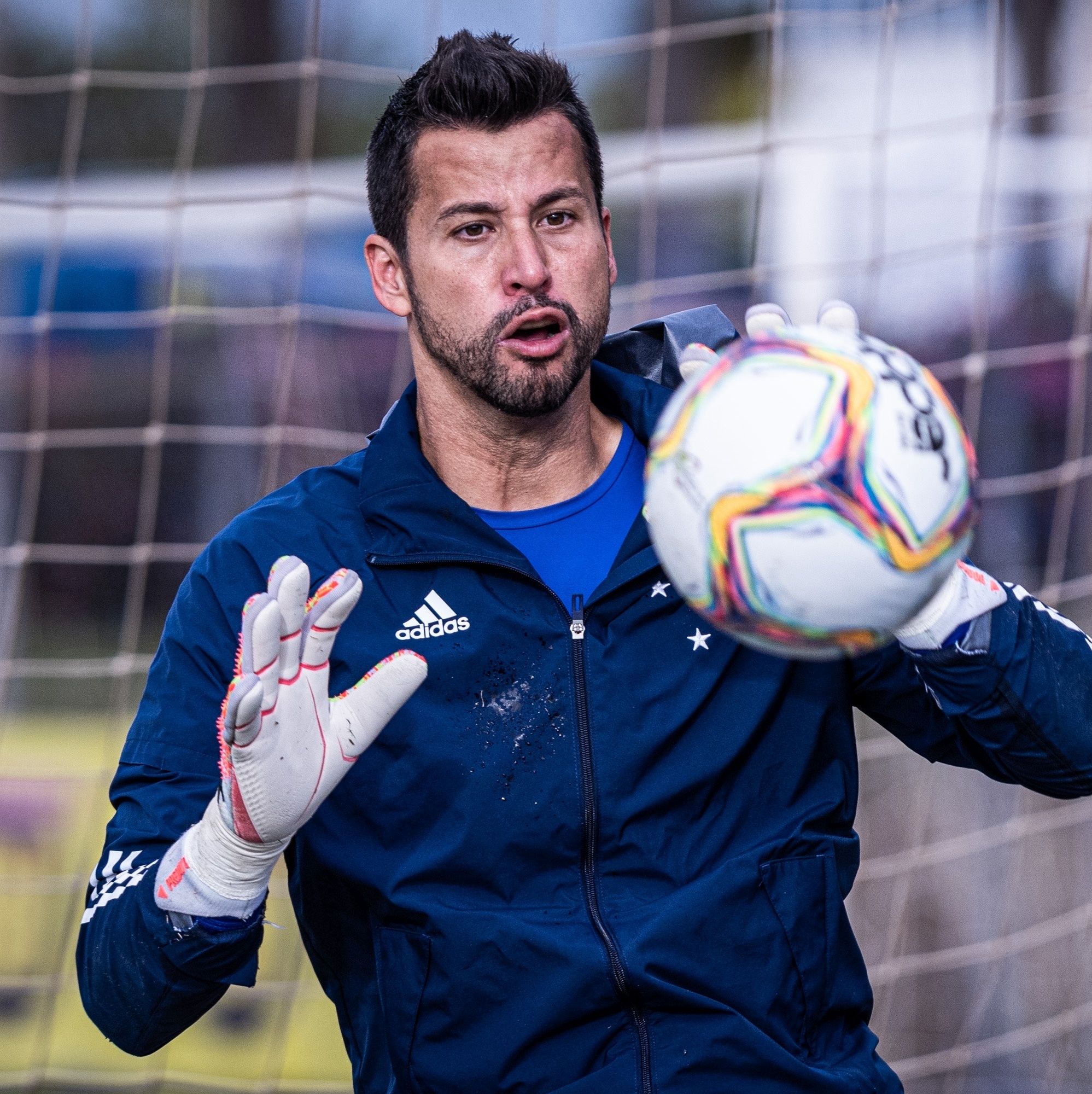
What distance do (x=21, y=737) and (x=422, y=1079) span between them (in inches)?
101

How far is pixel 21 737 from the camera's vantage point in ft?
12.4

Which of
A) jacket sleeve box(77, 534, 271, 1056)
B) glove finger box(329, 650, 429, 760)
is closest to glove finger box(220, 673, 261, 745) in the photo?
glove finger box(329, 650, 429, 760)

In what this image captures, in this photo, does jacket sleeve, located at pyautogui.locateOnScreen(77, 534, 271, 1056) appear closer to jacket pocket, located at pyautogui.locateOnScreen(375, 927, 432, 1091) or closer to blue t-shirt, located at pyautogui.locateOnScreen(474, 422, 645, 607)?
jacket pocket, located at pyautogui.locateOnScreen(375, 927, 432, 1091)

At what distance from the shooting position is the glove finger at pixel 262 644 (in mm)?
1306

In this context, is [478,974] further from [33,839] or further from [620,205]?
[620,205]

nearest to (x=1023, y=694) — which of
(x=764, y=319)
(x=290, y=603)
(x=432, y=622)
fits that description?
(x=764, y=319)

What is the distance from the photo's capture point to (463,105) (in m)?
1.80

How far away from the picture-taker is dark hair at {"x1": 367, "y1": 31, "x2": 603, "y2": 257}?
1.79m

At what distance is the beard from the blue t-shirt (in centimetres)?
14

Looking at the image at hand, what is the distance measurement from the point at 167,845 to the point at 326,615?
0.36 meters

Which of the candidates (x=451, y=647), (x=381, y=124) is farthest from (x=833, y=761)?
(x=381, y=124)

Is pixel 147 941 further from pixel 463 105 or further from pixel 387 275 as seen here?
pixel 463 105

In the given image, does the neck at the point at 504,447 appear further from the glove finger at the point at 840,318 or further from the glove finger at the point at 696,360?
the glove finger at the point at 840,318

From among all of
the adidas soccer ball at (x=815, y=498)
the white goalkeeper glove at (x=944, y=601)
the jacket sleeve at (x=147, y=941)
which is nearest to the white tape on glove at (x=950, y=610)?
the white goalkeeper glove at (x=944, y=601)
